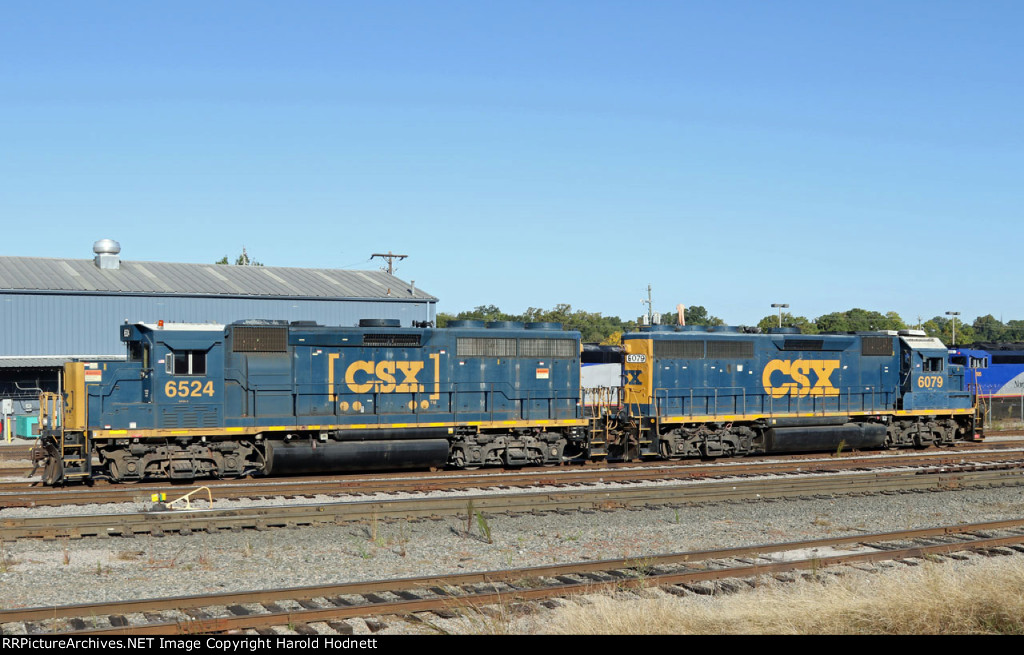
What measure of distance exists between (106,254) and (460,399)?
88.4 ft

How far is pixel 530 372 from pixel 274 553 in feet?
35.5

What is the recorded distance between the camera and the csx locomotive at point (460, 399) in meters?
18.8

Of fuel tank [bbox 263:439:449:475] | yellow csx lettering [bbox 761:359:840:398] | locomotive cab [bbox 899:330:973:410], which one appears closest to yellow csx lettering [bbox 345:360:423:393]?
fuel tank [bbox 263:439:449:475]

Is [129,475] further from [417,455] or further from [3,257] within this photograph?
[3,257]

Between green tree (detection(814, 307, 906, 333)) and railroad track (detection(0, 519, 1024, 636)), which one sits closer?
railroad track (detection(0, 519, 1024, 636))

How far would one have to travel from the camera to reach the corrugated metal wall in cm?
3678

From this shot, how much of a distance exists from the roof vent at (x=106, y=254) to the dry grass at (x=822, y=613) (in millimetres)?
37930

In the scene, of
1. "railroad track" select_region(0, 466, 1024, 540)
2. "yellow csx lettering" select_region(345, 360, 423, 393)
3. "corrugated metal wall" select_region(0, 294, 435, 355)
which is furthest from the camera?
"corrugated metal wall" select_region(0, 294, 435, 355)

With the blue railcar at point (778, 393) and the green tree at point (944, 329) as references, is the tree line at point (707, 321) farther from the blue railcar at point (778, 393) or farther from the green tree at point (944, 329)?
the blue railcar at point (778, 393)

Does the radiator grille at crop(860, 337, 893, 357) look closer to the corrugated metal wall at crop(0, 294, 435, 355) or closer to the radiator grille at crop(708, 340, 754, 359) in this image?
the radiator grille at crop(708, 340, 754, 359)

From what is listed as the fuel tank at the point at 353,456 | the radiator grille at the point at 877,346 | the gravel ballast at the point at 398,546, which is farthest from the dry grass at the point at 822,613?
the radiator grille at the point at 877,346

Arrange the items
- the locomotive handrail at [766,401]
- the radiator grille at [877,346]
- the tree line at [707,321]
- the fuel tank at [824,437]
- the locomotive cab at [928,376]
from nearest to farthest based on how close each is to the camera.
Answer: the locomotive handrail at [766,401] → the fuel tank at [824,437] → the radiator grille at [877,346] → the locomotive cab at [928,376] → the tree line at [707,321]

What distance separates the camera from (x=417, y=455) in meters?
20.6

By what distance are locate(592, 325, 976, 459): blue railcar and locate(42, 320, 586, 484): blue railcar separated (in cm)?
208
